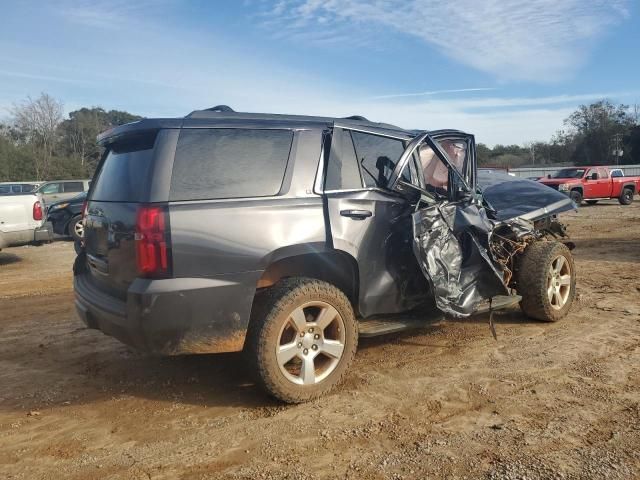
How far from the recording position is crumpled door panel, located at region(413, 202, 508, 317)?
172 inches

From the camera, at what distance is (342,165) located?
415cm

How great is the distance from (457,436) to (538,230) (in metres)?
3.64

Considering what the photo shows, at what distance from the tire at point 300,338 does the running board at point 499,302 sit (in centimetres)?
151

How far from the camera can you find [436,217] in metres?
4.50

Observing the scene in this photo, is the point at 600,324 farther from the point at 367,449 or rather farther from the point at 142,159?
the point at 142,159

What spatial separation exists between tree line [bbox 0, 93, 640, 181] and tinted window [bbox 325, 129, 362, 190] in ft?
102

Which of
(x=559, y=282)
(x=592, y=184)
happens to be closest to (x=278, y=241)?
(x=559, y=282)

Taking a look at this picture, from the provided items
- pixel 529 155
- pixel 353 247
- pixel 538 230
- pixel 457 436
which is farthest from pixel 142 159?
pixel 529 155

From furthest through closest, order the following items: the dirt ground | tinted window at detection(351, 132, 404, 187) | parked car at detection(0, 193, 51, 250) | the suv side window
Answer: parked car at detection(0, 193, 51, 250)
the suv side window
tinted window at detection(351, 132, 404, 187)
the dirt ground

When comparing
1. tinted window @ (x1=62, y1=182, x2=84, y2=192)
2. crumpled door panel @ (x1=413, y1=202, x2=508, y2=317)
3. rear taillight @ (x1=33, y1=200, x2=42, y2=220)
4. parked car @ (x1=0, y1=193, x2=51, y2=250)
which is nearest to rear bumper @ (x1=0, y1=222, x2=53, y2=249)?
parked car @ (x1=0, y1=193, x2=51, y2=250)

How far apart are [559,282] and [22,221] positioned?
9694mm

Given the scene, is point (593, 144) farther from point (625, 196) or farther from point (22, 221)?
point (22, 221)

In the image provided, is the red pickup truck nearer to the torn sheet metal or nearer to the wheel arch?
the torn sheet metal

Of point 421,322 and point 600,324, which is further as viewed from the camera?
point 600,324
